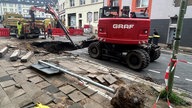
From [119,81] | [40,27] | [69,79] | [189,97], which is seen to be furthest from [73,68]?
[40,27]

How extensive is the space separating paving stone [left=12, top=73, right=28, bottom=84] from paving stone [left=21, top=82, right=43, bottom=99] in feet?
0.76

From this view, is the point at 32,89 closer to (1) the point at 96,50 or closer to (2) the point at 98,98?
(2) the point at 98,98

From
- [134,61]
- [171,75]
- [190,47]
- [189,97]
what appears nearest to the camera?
[171,75]

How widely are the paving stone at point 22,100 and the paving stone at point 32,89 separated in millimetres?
113

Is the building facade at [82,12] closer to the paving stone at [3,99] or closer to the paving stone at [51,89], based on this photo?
the paving stone at [51,89]

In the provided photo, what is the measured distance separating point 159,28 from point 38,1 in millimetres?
80110

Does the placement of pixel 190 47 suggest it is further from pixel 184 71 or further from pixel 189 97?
pixel 189 97

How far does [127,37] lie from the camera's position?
279 inches

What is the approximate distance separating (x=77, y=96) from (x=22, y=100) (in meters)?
1.29

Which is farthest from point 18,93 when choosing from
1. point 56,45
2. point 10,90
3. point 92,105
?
point 56,45

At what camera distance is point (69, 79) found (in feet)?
16.3

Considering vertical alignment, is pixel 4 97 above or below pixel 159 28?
below

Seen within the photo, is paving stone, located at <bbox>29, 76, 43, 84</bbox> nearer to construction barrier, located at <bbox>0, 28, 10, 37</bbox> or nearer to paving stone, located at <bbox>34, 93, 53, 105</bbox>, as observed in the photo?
paving stone, located at <bbox>34, 93, 53, 105</bbox>

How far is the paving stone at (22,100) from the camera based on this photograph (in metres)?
3.48
